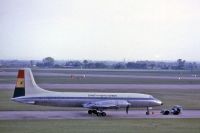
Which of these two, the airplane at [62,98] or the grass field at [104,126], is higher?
the airplane at [62,98]

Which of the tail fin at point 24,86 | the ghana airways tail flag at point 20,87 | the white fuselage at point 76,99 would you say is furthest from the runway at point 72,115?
the tail fin at point 24,86

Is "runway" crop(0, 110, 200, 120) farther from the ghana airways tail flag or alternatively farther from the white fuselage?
the ghana airways tail flag

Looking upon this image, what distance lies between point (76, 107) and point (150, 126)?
1730 centimetres

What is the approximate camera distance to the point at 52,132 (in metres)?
42.0

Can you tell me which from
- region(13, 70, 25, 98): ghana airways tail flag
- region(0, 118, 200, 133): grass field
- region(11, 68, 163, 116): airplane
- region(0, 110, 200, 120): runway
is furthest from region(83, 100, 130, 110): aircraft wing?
region(13, 70, 25, 98): ghana airways tail flag

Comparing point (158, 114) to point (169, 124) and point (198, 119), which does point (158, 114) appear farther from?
point (169, 124)

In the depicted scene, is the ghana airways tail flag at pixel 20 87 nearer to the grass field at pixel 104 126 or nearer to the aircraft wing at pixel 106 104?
the aircraft wing at pixel 106 104

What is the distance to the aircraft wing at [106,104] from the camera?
60.1 metres

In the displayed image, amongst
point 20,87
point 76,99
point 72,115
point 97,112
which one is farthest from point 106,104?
point 20,87

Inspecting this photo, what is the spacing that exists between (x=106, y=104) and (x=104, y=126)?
13431 millimetres

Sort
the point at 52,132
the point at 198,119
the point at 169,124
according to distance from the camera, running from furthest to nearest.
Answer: the point at 198,119 → the point at 169,124 → the point at 52,132

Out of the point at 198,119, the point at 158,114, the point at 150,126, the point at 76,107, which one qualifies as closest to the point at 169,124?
the point at 150,126

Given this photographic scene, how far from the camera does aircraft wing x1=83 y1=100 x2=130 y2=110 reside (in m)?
60.1

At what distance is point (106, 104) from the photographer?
2383 inches
